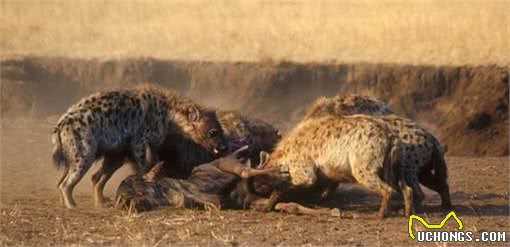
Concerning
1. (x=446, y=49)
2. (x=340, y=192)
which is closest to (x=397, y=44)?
(x=446, y=49)

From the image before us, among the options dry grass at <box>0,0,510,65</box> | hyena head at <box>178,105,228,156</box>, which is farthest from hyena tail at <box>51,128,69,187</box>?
dry grass at <box>0,0,510,65</box>

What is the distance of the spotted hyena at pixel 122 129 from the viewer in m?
11.7

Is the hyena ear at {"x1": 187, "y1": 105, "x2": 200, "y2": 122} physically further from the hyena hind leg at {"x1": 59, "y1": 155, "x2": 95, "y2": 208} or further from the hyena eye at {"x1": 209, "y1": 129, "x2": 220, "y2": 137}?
the hyena hind leg at {"x1": 59, "y1": 155, "x2": 95, "y2": 208}

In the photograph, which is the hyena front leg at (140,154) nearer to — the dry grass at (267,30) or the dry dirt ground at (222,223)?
the dry dirt ground at (222,223)

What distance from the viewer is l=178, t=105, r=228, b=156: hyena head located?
12.5m

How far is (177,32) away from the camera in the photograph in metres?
21.6

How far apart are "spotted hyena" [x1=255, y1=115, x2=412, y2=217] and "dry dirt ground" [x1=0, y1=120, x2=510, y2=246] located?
317 mm

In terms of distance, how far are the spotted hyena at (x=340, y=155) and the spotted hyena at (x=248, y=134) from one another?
943 millimetres

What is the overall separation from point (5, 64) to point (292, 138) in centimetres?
959

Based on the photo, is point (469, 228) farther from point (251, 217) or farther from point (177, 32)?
point (177, 32)
